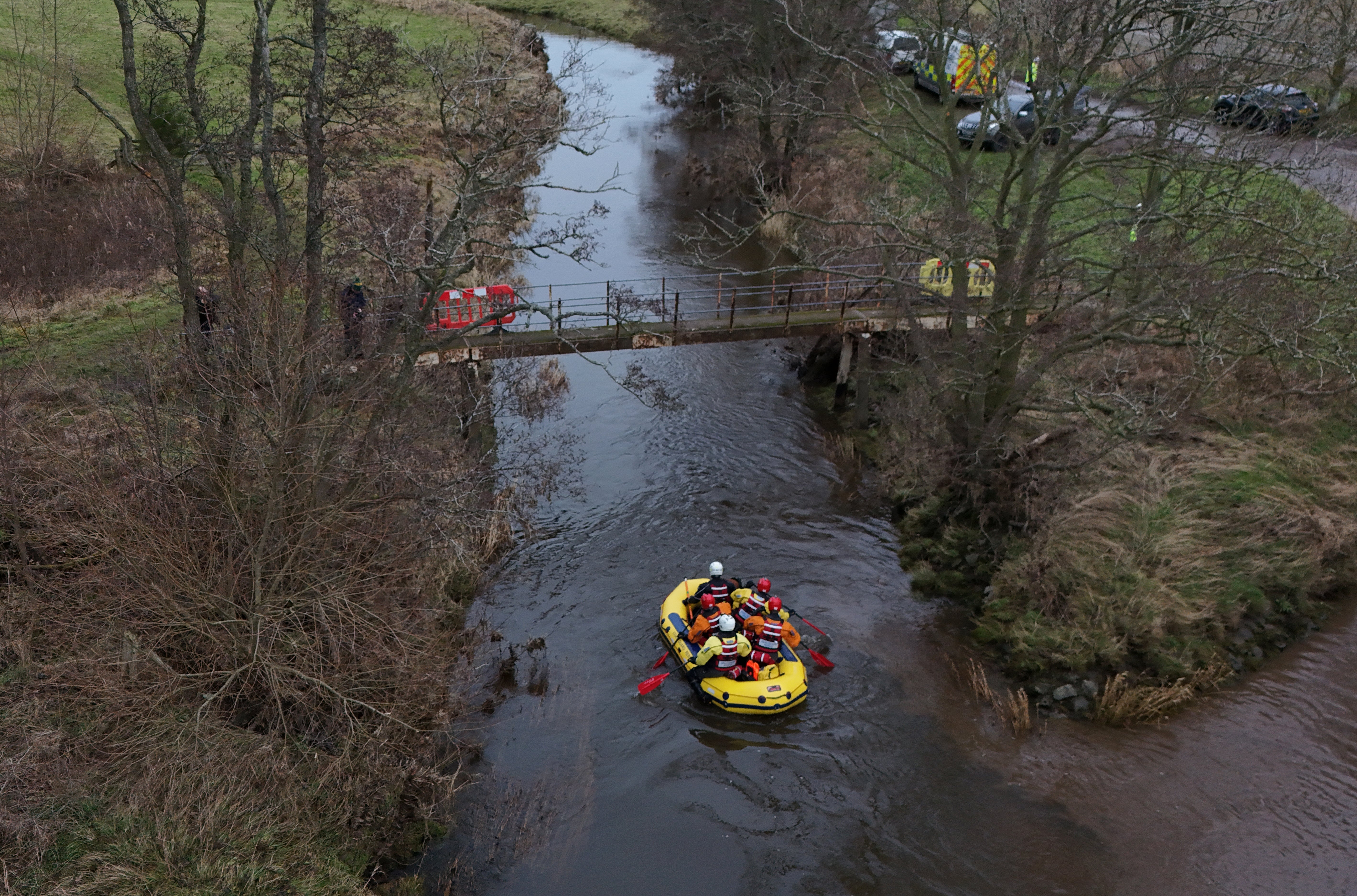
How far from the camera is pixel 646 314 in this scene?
20.2 meters

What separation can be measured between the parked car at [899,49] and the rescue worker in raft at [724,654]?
886cm

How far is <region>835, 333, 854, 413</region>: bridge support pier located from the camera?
67.2 feet

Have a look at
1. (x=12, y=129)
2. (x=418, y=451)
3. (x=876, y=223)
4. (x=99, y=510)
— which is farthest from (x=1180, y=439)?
(x=12, y=129)

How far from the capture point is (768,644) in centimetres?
1297

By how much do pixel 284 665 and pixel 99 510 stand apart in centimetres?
218

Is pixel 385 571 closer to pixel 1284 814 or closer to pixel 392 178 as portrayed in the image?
pixel 1284 814

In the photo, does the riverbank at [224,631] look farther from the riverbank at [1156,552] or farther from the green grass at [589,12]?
the green grass at [589,12]

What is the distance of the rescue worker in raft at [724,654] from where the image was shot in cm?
1258

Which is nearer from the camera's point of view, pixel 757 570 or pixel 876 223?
pixel 876 223

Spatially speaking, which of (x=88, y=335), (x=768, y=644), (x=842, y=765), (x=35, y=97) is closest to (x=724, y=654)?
(x=768, y=644)

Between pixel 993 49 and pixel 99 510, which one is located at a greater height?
pixel 993 49

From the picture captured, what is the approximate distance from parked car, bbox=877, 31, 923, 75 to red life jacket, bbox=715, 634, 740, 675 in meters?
8.97

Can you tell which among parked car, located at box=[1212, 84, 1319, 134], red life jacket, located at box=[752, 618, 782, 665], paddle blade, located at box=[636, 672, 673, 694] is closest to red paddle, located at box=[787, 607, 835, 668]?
red life jacket, located at box=[752, 618, 782, 665]

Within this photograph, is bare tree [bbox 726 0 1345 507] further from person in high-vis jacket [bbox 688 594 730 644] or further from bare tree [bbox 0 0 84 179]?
bare tree [bbox 0 0 84 179]
